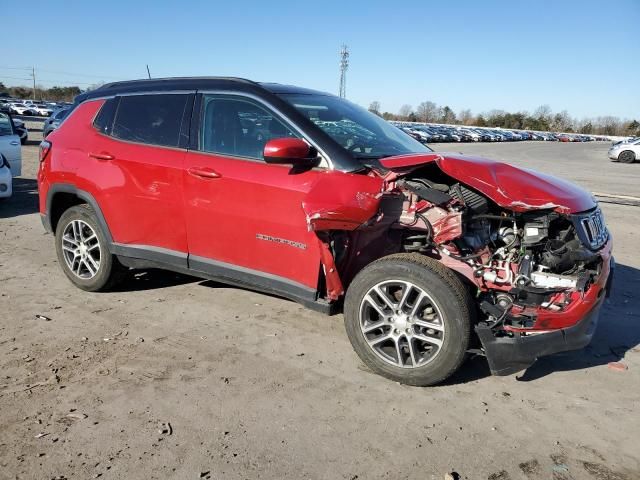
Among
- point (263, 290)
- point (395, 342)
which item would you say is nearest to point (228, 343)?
point (263, 290)

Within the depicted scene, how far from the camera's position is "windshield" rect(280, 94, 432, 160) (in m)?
3.82

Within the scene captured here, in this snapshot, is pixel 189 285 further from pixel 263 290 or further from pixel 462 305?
pixel 462 305

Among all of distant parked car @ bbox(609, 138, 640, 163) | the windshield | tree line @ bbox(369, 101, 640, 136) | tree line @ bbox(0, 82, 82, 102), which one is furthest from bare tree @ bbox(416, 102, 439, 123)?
the windshield

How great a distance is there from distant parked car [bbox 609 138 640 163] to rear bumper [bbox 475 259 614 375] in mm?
29463

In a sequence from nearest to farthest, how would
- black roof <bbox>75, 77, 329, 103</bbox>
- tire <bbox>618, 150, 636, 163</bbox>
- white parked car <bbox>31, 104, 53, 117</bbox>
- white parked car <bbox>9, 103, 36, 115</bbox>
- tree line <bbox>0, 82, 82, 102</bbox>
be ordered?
black roof <bbox>75, 77, 329, 103</bbox>, tire <bbox>618, 150, 636, 163</bbox>, white parked car <bbox>31, 104, 53, 117</bbox>, white parked car <bbox>9, 103, 36, 115</bbox>, tree line <bbox>0, 82, 82, 102</bbox>

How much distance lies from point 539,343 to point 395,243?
1.10 m

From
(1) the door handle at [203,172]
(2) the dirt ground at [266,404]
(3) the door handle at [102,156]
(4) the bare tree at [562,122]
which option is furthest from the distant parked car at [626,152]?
(4) the bare tree at [562,122]

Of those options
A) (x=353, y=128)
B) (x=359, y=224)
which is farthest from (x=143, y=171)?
(x=359, y=224)

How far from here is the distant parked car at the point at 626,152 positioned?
27891 millimetres

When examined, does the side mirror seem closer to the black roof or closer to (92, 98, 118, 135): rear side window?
the black roof

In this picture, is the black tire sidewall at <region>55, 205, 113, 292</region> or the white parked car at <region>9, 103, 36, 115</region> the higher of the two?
the white parked car at <region>9, 103, 36, 115</region>

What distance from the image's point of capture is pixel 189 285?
5.20 meters

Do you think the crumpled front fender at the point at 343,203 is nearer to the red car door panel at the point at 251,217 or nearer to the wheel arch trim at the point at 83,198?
the red car door panel at the point at 251,217

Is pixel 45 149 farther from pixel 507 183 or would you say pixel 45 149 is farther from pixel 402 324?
pixel 507 183
